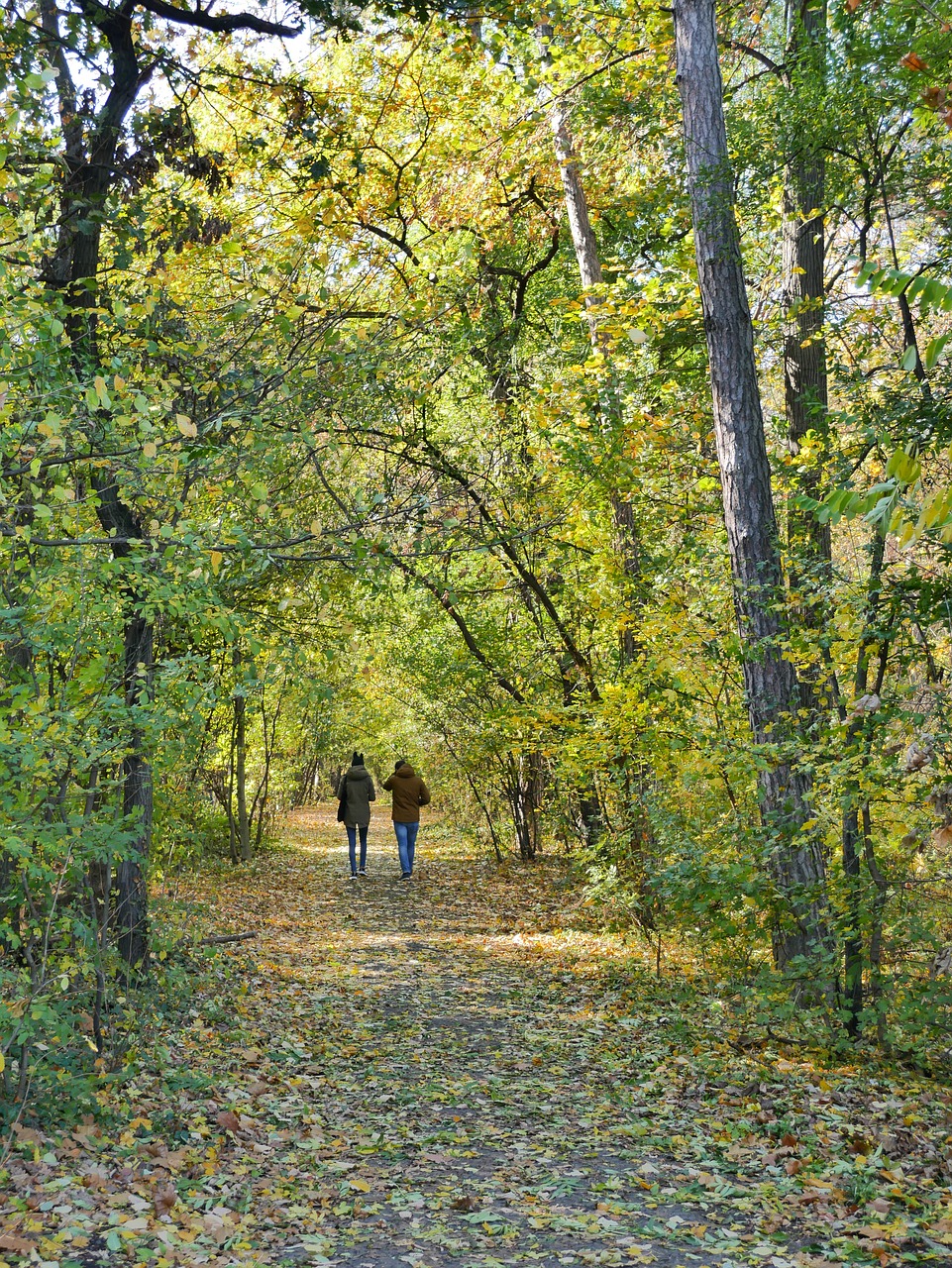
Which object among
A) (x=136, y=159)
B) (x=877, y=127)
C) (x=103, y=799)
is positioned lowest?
(x=103, y=799)

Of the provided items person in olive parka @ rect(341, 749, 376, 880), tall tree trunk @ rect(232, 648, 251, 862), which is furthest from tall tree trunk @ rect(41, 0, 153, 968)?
person in olive parka @ rect(341, 749, 376, 880)

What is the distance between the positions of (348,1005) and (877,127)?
812 cm

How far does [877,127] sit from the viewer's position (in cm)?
770

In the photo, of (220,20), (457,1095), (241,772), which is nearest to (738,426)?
(220,20)

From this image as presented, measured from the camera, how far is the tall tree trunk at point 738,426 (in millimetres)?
6879

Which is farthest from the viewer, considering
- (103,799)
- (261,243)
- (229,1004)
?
(261,243)

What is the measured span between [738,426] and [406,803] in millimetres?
9822

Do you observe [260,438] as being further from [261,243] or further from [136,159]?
[261,243]

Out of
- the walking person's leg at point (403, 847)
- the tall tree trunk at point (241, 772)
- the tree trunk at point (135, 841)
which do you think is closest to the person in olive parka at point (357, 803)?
the walking person's leg at point (403, 847)

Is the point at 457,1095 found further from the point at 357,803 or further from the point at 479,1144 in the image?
the point at 357,803

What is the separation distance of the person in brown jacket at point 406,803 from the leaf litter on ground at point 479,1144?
6.67m

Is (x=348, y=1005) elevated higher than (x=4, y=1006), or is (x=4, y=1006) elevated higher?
(x=4, y=1006)

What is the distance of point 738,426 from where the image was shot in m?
7.45

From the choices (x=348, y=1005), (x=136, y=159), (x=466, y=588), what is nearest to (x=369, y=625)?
(x=466, y=588)
